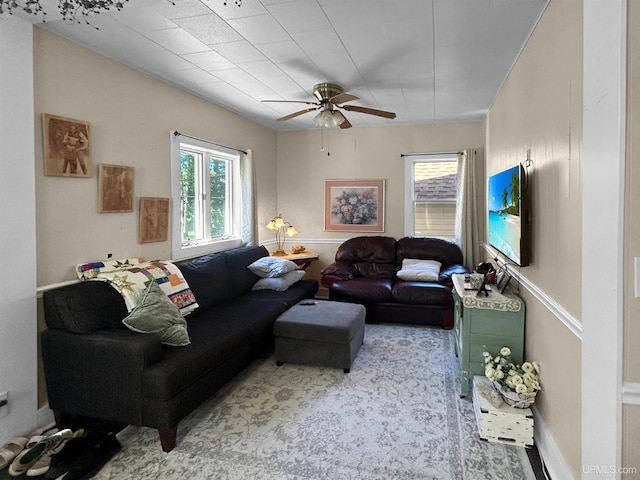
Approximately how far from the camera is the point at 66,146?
2578mm

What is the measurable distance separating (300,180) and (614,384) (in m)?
5.03

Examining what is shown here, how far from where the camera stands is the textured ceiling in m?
2.24

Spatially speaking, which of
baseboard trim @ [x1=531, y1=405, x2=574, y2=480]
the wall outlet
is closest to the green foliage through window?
the wall outlet

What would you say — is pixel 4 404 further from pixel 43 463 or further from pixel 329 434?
pixel 329 434

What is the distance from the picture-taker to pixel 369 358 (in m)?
3.57

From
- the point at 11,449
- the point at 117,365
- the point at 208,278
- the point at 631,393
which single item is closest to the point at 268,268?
the point at 208,278

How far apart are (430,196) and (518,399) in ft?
11.7

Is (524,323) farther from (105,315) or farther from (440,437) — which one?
(105,315)

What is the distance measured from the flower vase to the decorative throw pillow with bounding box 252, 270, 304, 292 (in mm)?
2463

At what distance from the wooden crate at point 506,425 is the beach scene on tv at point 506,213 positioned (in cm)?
90

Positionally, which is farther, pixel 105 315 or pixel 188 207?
pixel 188 207

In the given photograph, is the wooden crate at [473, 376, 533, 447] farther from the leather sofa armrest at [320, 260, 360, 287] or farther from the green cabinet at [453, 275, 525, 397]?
the leather sofa armrest at [320, 260, 360, 287]

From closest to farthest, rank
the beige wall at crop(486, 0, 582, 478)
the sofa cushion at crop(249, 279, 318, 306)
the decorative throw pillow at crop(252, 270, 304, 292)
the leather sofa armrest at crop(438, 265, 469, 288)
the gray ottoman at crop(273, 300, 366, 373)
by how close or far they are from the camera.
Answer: the beige wall at crop(486, 0, 582, 478) → the gray ottoman at crop(273, 300, 366, 373) → the sofa cushion at crop(249, 279, 318, 306) → the decorative throw pillow at crop(252, 270, 304, 292) → the leather sofa armrest at crop(438, 265, 469, 288)

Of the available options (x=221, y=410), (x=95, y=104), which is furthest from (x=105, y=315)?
(x=95, y=104)
